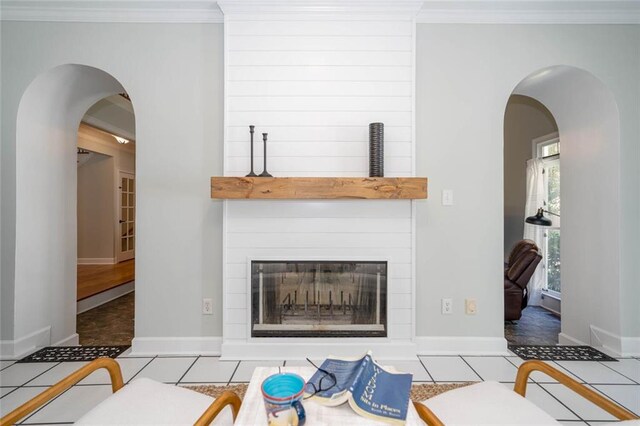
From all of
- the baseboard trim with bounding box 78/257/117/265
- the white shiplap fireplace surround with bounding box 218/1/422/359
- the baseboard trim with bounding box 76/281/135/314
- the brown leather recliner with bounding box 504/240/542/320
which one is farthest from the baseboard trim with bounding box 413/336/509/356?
the baseboard trim with bounding box 78/257/117/265

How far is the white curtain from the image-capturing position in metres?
4.36

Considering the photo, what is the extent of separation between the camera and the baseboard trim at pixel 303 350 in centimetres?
248

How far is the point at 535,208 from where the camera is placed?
4.45 m

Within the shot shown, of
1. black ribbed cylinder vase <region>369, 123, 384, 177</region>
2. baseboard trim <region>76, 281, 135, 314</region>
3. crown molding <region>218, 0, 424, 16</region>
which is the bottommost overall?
baseboard trim <region>76, 281, 135, 314</region>

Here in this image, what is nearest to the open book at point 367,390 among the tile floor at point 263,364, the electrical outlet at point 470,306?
the tile floor at point 263,364

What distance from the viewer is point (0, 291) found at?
2549 mm

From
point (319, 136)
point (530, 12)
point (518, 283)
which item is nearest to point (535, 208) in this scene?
point (518, 283)

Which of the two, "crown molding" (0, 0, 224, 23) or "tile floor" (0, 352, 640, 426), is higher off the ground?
"crown molding" (0, 0, 224, 23)

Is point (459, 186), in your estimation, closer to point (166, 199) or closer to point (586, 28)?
point (586, 28)

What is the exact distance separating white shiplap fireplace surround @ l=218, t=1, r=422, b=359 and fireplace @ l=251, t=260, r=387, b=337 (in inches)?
3.1

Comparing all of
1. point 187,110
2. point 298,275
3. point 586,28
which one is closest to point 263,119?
point 187,110

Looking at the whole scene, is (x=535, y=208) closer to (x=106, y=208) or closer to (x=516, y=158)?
(x=516, y=158)

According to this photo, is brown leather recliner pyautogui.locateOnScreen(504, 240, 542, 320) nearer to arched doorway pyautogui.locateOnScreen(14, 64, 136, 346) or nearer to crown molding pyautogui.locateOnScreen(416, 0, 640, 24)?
crown molding pyautogui.locateOnScreen(416, 0, 640, 24)

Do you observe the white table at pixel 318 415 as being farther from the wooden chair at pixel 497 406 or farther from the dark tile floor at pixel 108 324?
the dark tile floor at pixel 108 324
